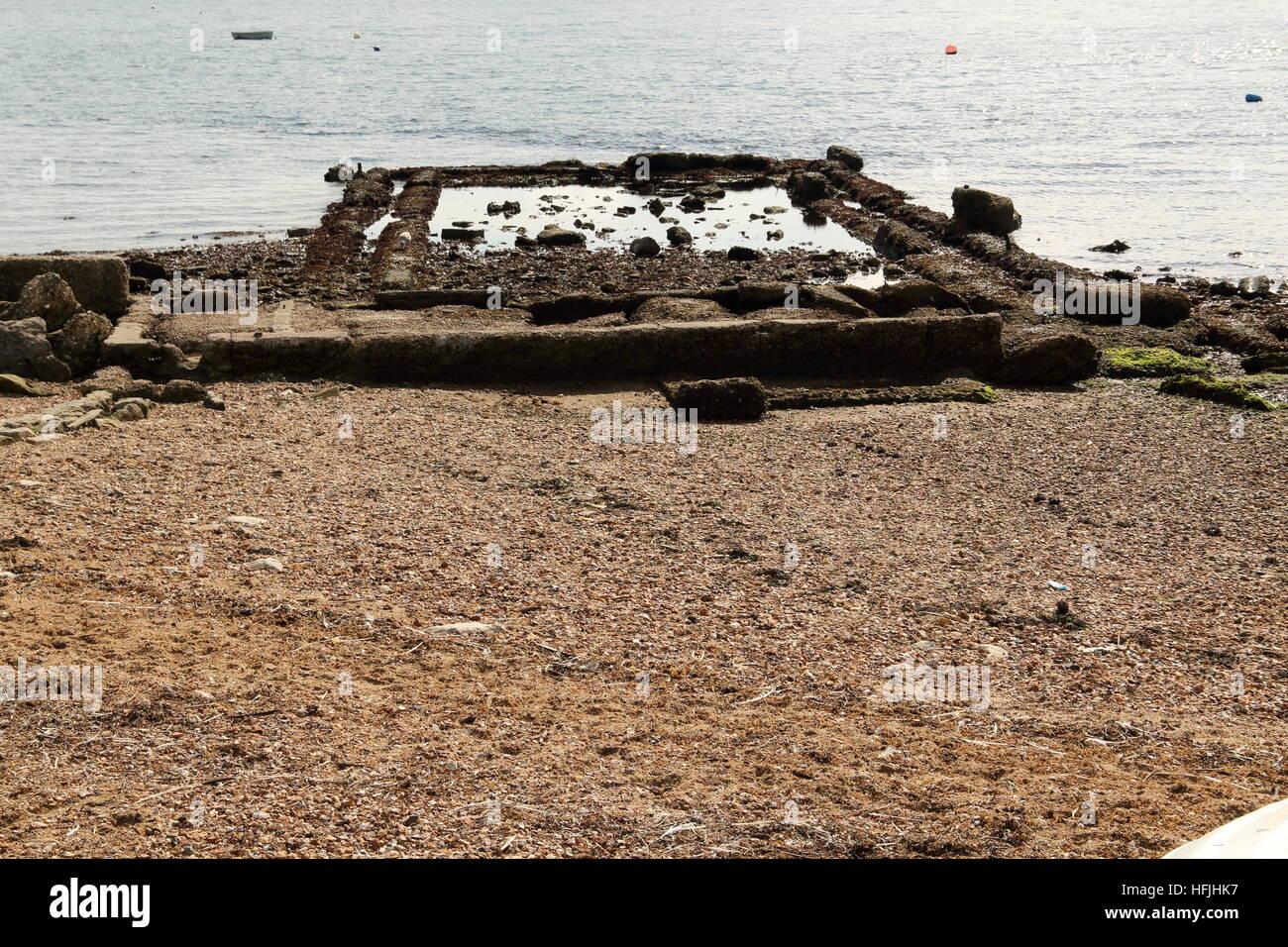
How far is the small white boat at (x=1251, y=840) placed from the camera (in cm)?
336

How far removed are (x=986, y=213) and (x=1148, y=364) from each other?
8485 millimetres

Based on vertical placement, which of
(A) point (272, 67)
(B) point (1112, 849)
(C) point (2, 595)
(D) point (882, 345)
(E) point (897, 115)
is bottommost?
(B) point (1112, 849)

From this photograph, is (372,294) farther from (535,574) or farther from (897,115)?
(897,115)

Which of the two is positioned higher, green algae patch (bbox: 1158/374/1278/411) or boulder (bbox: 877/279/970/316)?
boulder (bbox: 877/279/970/316)

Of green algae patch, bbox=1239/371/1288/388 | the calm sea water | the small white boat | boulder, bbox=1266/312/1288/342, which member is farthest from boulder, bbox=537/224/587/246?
the small white boat

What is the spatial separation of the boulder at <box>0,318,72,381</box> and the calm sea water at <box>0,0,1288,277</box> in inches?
388

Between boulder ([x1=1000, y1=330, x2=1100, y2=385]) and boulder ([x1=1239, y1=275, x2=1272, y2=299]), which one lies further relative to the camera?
boulder ([x1=1239, y1=275, x2=1272, y2=299])

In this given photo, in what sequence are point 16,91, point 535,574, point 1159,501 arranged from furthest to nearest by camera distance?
Answer: point 16,91
point 1159,501
point 535,574

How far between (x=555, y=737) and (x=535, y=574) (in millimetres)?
2074

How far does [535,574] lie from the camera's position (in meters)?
7.77

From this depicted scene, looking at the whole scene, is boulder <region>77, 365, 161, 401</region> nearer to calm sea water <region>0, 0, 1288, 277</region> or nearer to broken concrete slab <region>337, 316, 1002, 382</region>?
broken concrete slab <region>337, 316, 1002, 382</region>

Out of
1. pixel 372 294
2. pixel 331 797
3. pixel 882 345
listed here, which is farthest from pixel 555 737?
pixel 372 294

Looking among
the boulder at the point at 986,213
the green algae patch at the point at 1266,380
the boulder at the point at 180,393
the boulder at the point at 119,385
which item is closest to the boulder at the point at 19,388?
the boulder at the point at 119,385

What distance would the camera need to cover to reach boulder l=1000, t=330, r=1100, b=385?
13.4m
